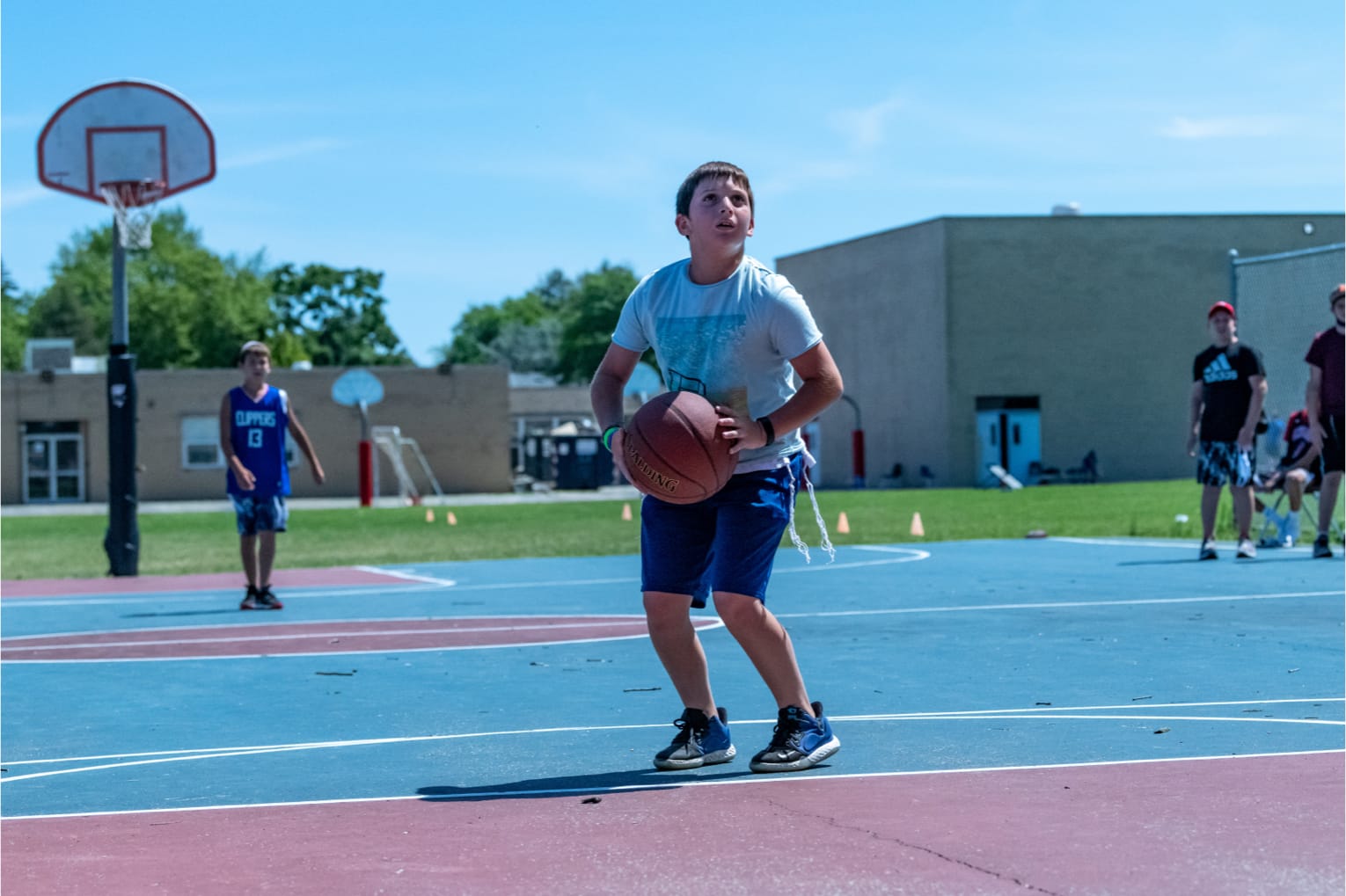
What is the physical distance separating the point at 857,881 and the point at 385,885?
3.58ft

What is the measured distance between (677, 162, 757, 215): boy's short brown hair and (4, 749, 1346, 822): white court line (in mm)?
1838

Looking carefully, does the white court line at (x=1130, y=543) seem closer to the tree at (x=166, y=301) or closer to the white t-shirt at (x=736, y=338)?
the white t-shirt at (x=736, y=338)

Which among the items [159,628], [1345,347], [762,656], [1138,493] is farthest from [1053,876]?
[1138,493]

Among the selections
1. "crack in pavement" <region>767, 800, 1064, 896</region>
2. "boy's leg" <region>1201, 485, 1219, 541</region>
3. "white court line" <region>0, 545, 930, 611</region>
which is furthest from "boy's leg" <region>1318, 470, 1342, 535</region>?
"crack in pavement" <region>767, 800, 1064, 896</region>

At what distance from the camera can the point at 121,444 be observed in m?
18.5

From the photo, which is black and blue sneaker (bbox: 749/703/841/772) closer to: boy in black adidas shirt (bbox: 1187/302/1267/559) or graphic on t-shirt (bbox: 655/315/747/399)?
graphic on t-shirt (bbox: 655/315/747/399)

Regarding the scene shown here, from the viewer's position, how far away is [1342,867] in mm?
4039

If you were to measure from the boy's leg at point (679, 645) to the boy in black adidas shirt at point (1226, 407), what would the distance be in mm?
9235

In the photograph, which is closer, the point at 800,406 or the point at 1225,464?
the point at 800,406

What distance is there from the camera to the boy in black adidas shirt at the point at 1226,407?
14391 millimetres

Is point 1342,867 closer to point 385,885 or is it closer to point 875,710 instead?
point 385,885

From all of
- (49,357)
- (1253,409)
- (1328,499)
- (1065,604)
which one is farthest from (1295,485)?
(49,357)

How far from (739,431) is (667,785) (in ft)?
3.67

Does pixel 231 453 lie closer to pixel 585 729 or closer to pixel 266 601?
pixel 266 601
